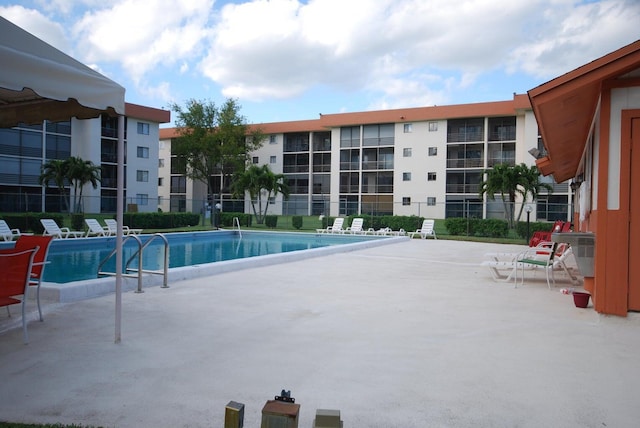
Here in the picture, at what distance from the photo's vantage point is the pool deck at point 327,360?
3174mm

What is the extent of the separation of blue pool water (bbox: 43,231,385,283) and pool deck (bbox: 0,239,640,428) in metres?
5.44

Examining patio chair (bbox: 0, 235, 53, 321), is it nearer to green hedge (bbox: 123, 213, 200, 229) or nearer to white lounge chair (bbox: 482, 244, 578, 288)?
white lounge chair (bbox: 482, 244, 578, 288)

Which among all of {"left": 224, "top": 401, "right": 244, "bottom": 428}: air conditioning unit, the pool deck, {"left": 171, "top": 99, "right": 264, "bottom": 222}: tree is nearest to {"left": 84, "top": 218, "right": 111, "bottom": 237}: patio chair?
the pool deck

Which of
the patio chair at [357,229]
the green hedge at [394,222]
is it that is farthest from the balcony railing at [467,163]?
the patio chair at [357,229]

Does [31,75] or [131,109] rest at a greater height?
[131,109]

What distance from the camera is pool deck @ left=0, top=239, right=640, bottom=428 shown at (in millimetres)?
3174

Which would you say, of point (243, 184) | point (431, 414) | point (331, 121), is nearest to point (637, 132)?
point (431, 414)

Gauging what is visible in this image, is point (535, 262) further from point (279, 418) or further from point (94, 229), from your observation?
point (94, 229)

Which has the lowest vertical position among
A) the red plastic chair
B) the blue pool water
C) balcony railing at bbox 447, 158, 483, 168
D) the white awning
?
the blue pool water

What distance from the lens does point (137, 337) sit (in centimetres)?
477

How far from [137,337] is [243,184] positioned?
28735 millimetres

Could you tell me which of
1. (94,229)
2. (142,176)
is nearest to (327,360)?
(94,229)

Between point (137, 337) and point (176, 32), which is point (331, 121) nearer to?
point (176, 32)

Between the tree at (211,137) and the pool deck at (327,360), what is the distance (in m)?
41.8
